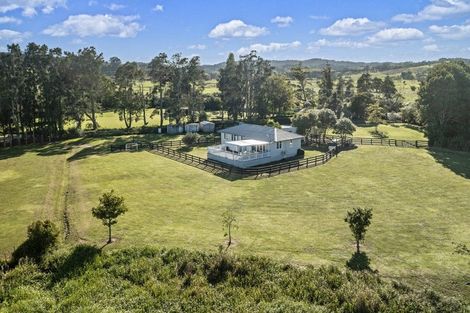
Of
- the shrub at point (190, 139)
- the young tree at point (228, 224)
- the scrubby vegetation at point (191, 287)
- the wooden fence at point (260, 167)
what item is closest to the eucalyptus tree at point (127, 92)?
the shrub at point (190, 139)

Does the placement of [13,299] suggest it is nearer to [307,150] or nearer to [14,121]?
[307,150]

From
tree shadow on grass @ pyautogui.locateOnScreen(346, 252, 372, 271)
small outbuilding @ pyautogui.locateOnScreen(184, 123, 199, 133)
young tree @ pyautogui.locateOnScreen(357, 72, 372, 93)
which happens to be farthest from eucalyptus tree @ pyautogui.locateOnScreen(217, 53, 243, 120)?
tree shadow on grass @ pyautogui.locateOnScreen(346, 252, 372, 271)

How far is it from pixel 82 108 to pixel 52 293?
47.7 meters

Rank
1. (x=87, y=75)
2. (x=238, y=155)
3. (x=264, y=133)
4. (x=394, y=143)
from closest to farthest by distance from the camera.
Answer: (x=238, y=155), (x=264, y=133), (x=394, y=143), (x=87, y=75)

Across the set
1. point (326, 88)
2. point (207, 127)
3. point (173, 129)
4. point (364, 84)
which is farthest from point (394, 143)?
point (364, 84)

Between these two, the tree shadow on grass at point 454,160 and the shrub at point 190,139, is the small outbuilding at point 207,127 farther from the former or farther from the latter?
the tree shadow on grass at point 454,160

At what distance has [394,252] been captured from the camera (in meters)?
21.0

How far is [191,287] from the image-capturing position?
1823 cm

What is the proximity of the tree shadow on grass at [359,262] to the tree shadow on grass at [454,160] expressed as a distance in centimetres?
2140

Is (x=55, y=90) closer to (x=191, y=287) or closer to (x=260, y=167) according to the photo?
(x=260, y=167)

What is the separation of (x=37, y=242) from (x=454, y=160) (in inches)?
1615

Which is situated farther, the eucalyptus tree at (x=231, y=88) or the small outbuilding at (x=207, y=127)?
the eucalyptus tree at (x=231, y=88)

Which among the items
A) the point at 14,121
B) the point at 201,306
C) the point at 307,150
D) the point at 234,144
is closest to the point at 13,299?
the point at 201,306

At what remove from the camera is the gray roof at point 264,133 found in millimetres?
45219
